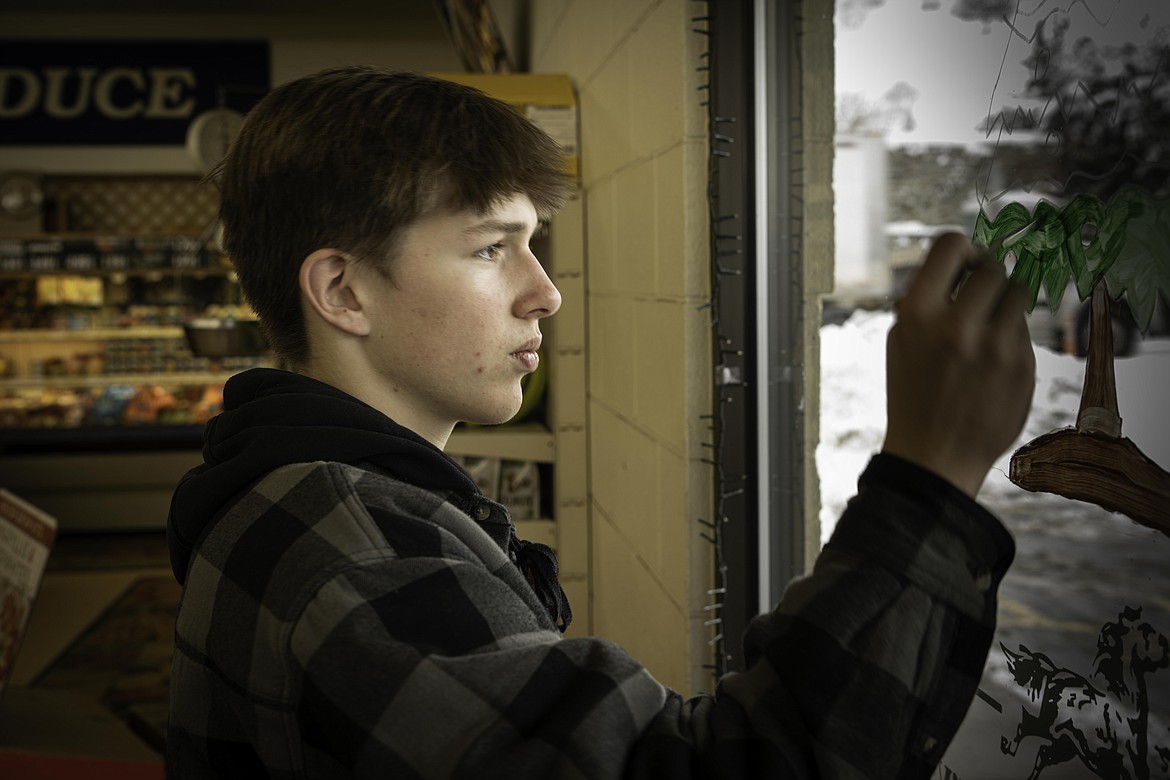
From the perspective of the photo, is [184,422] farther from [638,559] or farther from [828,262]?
[828,262]

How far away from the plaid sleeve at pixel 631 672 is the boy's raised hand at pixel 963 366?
0.02 metres

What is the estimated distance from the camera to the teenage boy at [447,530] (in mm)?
608

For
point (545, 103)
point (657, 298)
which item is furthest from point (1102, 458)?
point (545, 103)

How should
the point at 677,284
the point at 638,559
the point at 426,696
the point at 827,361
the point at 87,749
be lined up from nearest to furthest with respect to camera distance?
the point at 426,696 → the point at 827,361 → the point at 677,284 → the point at 638,559 → the point at 87,749

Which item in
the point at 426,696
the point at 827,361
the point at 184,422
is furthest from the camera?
the point at 184,422

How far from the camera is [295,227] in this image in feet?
2.83

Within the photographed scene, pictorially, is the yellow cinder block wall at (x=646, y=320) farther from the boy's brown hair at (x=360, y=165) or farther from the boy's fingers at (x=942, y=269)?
the boy's fingers at (x=942, y=269)

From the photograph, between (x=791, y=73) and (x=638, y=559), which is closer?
(x=791, y=73)

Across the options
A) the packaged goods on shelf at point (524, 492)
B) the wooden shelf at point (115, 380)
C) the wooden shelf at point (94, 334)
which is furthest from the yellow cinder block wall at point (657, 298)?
the wooden shelf at point (94, 334)

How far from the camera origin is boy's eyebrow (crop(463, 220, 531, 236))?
0.84m

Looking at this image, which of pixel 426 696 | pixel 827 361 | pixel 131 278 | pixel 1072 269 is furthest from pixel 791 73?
pixel 131 278

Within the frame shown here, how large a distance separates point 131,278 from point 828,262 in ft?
21.1

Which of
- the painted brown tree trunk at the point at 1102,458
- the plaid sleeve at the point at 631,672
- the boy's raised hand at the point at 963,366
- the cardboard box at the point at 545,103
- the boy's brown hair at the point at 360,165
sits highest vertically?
the cardboard box at the point at 545,103

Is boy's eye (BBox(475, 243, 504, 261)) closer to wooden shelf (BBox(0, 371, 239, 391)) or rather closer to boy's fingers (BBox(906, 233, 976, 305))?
boy's fingers (BBox(906, 233, 976, 305))
